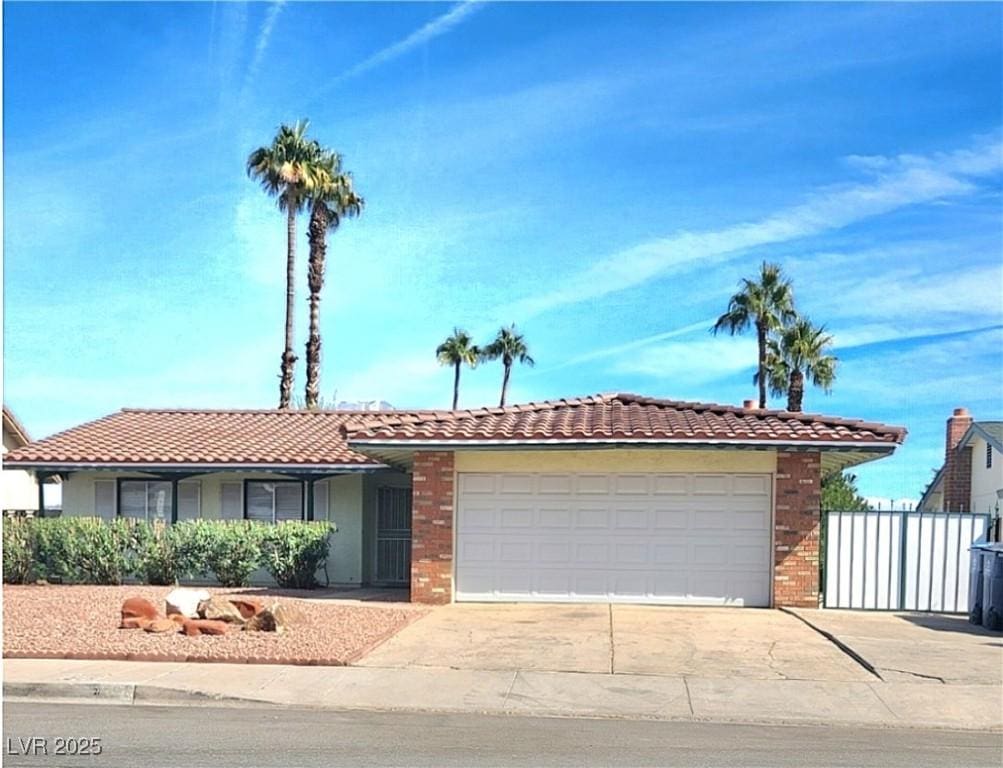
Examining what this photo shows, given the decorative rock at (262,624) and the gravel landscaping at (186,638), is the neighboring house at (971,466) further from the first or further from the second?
the decorative rock at (262,624)

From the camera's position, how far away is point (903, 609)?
17.3 metres

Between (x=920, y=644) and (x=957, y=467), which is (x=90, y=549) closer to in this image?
(x=920, y=644)

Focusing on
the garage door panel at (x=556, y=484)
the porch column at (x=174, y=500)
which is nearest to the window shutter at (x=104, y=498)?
the porch column at (x=174, y=500)

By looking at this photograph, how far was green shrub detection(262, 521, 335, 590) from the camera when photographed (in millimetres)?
20078

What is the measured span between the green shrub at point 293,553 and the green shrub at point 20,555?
475cm

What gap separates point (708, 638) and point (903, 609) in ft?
17.5

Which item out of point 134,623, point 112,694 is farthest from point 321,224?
point 112,694

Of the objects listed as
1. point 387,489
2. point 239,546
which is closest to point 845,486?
point 387,489

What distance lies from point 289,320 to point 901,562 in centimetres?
2513

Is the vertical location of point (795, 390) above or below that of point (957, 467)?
above

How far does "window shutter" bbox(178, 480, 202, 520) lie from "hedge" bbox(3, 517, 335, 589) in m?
1.43

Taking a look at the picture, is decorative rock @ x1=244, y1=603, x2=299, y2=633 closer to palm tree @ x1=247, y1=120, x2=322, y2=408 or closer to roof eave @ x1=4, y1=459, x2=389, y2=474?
roof eave @ x1=4, y1=459, x2=389, y2=474

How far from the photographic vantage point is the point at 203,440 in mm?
23016

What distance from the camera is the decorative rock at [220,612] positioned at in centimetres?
1396
